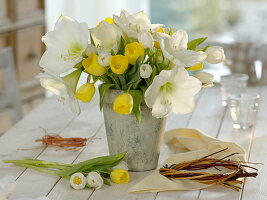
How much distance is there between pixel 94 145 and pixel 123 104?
0.42 metres

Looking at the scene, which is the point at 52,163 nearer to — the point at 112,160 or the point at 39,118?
the point at 112,160

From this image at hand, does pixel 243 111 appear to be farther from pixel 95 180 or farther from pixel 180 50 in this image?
pixel 95 180

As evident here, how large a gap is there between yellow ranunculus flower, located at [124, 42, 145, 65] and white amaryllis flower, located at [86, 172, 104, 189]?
279 millimetres

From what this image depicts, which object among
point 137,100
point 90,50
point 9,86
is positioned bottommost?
point 9,86

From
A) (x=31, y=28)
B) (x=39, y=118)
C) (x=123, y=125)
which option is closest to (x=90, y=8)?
(x=31, y=28)

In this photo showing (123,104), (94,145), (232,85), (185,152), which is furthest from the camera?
(232,85)

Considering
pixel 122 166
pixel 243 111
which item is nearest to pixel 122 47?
pixel 122 166

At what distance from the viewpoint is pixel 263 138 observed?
1857 mm

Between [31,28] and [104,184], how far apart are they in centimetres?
243

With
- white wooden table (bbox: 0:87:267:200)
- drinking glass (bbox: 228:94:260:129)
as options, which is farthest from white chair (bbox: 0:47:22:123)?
drinking glass (bbox: 228:94:260:129)

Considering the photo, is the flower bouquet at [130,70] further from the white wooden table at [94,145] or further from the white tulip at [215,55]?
the white wooden table at [94,145]

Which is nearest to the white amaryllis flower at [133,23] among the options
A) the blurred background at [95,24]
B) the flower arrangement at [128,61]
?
the flower arrangement at [128,61]

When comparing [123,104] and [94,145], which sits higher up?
[123,104]

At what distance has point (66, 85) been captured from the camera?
149cm
